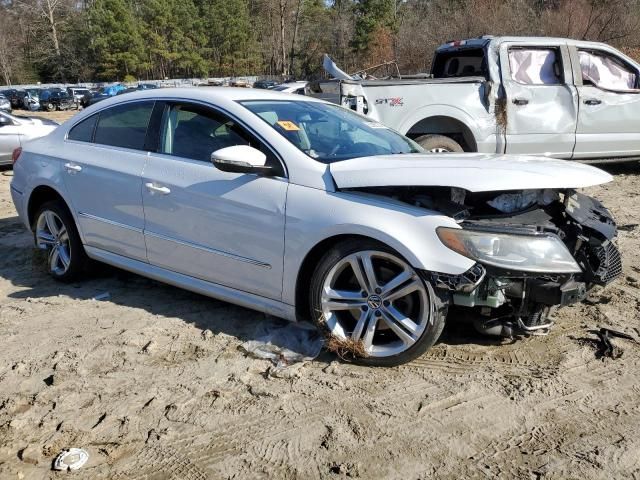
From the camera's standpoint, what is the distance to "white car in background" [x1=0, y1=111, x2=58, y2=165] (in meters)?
11.1

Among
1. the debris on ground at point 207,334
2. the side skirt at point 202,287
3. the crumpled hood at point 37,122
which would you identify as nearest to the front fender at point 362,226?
the side skirt at point 202,287

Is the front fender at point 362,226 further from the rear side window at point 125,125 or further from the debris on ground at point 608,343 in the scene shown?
the rear side window at point 125,125

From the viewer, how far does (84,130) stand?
15.3ft

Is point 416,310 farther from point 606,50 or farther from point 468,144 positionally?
point 606,50

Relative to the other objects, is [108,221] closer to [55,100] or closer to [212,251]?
[212,251]

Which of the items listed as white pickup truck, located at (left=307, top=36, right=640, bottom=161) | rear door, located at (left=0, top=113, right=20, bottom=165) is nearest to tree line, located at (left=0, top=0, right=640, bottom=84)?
rear door, located at (left=0, top=113, right=20, bottom=165)

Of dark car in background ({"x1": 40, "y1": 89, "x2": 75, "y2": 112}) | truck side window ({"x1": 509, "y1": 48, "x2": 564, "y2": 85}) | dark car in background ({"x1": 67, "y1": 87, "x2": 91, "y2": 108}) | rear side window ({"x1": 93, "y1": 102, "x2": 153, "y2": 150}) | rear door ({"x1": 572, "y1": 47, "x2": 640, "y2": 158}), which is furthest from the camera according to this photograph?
dark car in background ({"x1": 67, "y1": 87, "x2": 91, "y2": 108})

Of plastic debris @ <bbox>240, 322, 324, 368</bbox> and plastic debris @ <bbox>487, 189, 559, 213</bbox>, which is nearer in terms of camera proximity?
plastic debris @ <bbox>487, 189, 559, 213</bbox>

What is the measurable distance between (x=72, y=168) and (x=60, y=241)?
71 cm

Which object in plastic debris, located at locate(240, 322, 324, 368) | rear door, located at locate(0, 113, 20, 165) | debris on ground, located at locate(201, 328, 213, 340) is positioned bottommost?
rear door, located at locate(0, 113, 20, 165)

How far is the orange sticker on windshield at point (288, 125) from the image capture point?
370 centimetres

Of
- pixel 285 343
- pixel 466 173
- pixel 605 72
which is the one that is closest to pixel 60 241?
pixel 285 343

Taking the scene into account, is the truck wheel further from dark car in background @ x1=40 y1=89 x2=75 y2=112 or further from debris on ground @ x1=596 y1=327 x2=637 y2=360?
dark car in background @ x1=40 y1=89 x2=75 y2=112

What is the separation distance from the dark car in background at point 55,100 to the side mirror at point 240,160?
44223 mm
